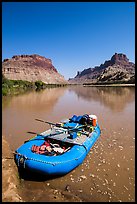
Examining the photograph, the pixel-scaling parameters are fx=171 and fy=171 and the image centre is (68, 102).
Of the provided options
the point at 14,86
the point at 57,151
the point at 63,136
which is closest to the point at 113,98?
the point at 63,136

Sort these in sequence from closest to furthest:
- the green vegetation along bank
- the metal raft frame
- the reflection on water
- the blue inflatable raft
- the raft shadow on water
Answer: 1. the blue inflatable raft
2. the raft shadow on water
3. the metal raft frame
4. the reflection on water
5. the green vegetation along bank

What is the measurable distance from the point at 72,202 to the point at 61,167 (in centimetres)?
152

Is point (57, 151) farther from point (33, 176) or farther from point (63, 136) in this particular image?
point (33, 176)

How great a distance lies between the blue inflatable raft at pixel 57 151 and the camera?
7141 mm

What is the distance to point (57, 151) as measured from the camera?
8.45 meters

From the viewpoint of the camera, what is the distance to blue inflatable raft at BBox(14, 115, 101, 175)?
714 cm

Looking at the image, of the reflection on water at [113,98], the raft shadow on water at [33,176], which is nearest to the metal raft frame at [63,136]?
the raft shadow on water at [33,176]

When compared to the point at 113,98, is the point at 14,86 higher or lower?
higher

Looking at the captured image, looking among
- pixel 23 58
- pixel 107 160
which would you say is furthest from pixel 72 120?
pixel 23 58

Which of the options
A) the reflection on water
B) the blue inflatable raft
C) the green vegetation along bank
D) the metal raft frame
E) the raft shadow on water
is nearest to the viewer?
the blue inflatable raft

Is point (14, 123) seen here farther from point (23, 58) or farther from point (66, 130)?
point (23, 58)

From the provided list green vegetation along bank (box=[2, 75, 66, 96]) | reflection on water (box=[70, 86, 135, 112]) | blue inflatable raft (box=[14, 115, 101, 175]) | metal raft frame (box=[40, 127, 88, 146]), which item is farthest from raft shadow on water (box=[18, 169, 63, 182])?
green vegetation along bank (box=[2, 75, 66, 96])

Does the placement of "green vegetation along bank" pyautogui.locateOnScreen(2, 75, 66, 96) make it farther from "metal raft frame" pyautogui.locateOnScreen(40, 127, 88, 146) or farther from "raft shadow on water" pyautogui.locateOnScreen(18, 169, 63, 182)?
"raft shadow on water" pyautogui.locateOnScreen(18, 169, 63, 182)

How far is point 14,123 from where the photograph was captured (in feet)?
53.8
